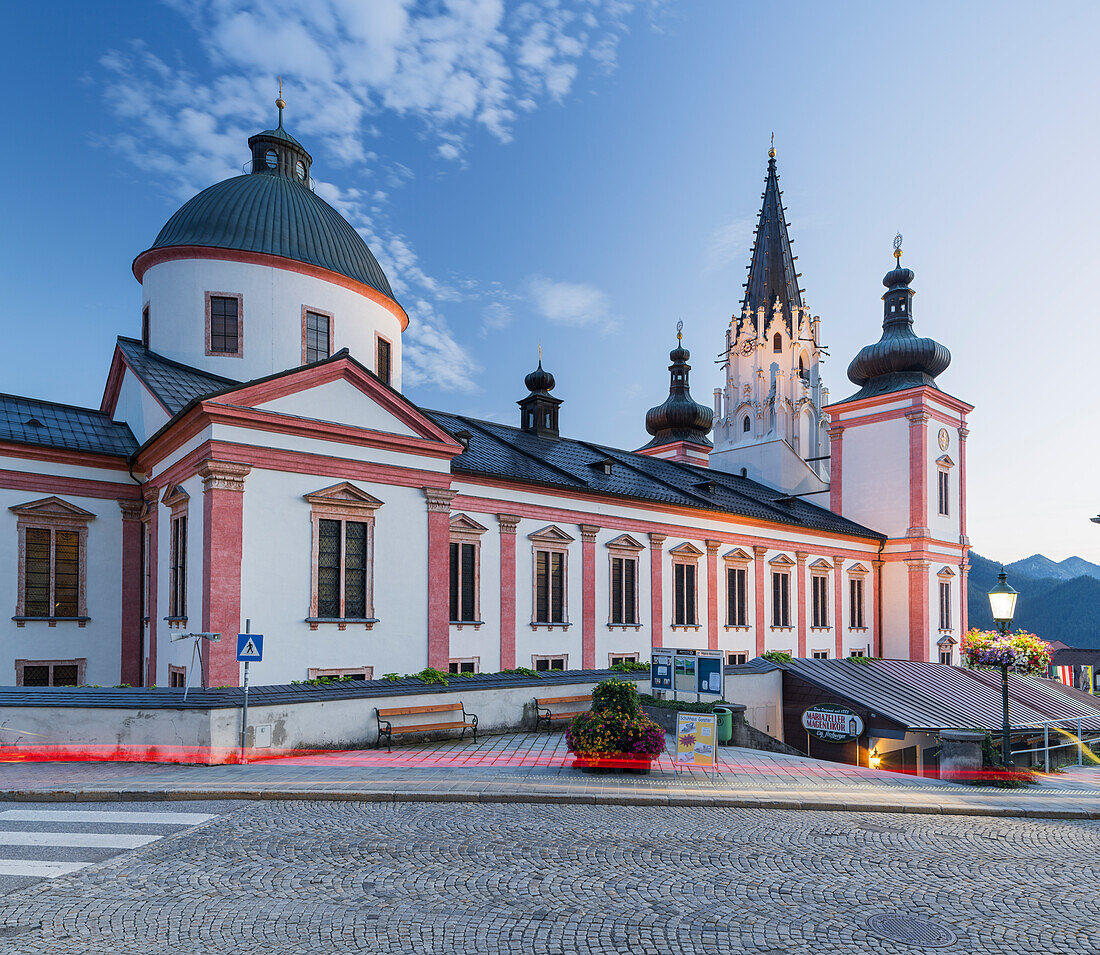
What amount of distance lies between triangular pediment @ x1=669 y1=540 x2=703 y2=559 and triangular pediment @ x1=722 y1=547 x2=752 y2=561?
1722 mm

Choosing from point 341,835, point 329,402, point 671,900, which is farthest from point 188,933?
point 329,402

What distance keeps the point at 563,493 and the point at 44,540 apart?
52.3 feet

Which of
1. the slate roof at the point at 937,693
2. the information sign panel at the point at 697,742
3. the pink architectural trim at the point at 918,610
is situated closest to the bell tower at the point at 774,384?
the pink architectural trim at the point at 918,610

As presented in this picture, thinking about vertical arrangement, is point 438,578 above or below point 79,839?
above

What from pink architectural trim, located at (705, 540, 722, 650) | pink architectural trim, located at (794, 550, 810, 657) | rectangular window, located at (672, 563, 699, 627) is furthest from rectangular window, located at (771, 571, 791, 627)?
rectangular window, located at (672, 563, 699, 627)

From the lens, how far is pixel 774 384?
2213 inches

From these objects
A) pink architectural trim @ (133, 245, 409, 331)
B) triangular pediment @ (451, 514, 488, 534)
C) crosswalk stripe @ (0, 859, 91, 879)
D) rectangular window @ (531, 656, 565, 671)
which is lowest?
rectangular window @ (531, 656, 565, 671)

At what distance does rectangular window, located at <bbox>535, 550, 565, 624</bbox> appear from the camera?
28500 millimetres

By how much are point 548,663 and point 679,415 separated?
102ft

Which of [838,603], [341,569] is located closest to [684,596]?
[838,603]

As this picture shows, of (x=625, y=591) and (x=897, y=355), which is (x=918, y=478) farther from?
(x=625, y=591)

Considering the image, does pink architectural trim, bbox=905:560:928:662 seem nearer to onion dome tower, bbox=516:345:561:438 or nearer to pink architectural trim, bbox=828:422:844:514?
pink architectural trim, bbox=828:422:844:514

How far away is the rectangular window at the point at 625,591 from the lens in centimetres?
3100

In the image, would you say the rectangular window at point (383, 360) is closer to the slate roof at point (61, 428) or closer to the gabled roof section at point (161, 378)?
the gabled roof section at point (161, 378)
